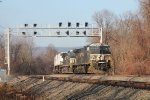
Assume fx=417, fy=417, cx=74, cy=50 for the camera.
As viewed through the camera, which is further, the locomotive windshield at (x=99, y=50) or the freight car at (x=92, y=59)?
the locomotive windshield at (x=99, y=50)

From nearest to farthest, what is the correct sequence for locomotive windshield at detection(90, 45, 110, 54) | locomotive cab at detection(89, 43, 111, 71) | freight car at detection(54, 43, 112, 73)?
locomotive cab at detection(89, 43, 111, 71) → freight car at detection(54, 43, 112, 73) → locomotive windshield at detection(90, 45, 110, 54)

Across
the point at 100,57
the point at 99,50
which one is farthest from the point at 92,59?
the point at 99,50

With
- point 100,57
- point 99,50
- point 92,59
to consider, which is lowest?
point 92,59

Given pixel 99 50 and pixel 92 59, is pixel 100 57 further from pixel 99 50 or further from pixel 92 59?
pixel 92 59

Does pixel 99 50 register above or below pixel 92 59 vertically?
above

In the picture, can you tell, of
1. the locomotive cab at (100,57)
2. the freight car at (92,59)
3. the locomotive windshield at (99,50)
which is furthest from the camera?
the locomotive windshield at (99,50)

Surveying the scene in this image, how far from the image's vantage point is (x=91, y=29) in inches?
2133

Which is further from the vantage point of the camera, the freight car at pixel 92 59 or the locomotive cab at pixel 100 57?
the freight car at pixel 92 59

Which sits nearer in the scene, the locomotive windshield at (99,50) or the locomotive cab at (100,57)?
the locomotive cab at (100,57)

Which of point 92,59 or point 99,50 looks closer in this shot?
point 92,59

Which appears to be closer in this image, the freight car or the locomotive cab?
the locomotive cab

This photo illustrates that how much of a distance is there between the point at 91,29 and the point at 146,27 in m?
9.44

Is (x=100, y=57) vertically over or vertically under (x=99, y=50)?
under

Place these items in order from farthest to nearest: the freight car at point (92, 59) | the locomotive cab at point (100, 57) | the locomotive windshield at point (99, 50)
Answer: the locomotive windshield at point (99, 50) → the freight car at point (92, 59) → the locomotive cab at point (100, 57)
